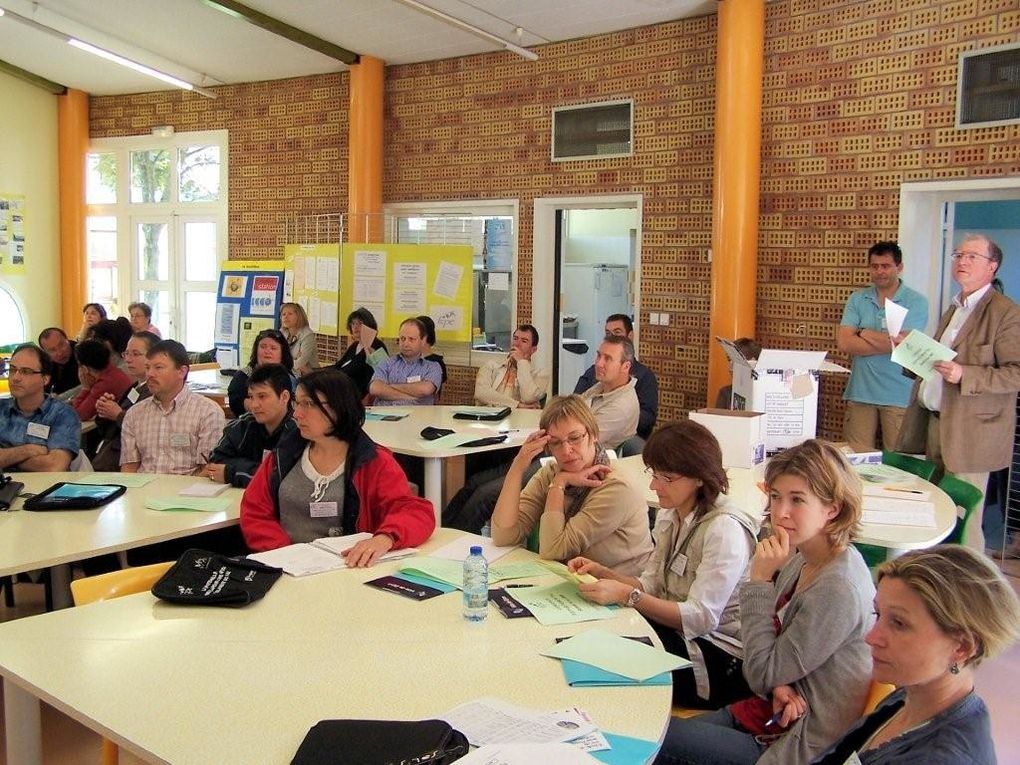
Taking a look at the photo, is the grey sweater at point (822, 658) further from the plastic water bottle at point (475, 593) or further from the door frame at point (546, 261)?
the door frame at point (546, 261)

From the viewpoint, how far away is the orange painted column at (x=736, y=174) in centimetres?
644

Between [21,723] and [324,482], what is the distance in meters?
1.25

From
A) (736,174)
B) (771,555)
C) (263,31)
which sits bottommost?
(771,555)

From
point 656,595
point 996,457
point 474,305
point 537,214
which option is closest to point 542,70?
point 537,214

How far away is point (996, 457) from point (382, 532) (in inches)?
127

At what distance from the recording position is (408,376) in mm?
6891

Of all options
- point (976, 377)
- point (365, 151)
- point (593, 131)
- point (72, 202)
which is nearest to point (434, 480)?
point (976, 377)

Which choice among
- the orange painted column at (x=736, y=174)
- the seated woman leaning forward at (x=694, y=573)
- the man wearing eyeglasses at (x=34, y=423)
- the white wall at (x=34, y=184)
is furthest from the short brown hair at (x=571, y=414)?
the white wall at (x=34, y=184)

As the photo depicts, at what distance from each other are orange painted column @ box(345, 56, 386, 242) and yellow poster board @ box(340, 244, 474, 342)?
55 cm

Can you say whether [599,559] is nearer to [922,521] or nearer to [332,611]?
[332,611]

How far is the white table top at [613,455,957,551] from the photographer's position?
3.02m

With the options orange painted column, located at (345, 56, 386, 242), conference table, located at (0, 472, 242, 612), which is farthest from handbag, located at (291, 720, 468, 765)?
orange painted column, located at (345, 56, 386, 242)

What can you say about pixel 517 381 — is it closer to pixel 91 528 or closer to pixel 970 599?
pixel 91 528

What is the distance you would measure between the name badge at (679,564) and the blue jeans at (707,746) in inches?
21.9
